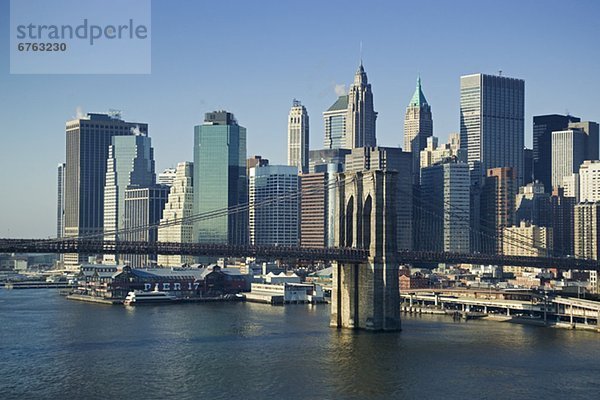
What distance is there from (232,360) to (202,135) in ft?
465

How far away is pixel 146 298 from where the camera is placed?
106500 mm

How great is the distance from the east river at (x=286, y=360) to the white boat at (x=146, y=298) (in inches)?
935

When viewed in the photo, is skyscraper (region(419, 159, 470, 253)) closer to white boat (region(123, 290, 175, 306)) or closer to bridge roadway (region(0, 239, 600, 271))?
white boat (region(123, 290, 175, 306))

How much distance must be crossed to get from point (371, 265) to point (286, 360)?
1637cm

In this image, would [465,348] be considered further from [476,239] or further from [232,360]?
[476,239]

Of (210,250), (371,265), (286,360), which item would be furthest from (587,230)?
(286,360)

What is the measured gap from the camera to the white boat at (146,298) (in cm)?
10462

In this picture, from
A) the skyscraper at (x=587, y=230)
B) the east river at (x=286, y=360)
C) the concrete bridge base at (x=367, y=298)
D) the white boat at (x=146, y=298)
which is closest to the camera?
the east river at (x=286, y=360)

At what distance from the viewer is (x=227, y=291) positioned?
118m

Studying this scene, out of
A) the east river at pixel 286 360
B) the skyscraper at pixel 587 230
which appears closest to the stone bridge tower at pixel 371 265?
the east river at pixel 286 360

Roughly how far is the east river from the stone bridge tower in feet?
6.00

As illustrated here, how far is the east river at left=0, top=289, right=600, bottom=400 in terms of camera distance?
1847 inches

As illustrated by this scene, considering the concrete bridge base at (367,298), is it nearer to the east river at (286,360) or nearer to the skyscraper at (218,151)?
the east river at (286,360)

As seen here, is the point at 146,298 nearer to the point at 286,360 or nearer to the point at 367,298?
the point at 367,298
